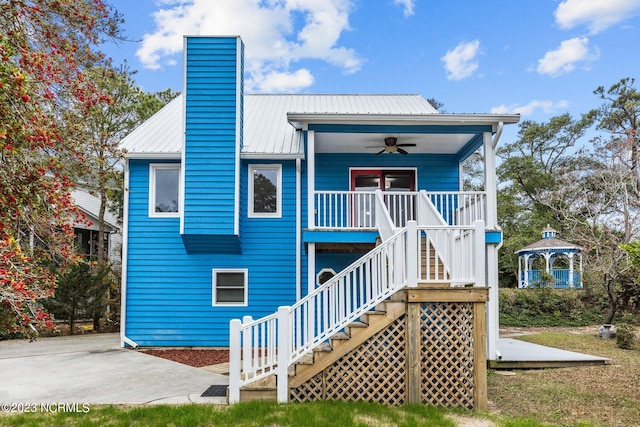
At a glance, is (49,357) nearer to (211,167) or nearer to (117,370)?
(117,370)

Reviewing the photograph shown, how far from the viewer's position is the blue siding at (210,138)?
33.3ft

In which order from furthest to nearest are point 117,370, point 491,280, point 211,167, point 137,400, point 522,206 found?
point 522,206
point 211,167
point 491,280
point 117,370
point 137,400

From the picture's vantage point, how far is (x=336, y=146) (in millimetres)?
11258

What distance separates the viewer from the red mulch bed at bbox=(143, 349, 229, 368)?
885cm

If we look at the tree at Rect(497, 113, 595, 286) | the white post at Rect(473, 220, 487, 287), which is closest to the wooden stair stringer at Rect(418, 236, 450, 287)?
the white post at Rect(473, 220, 487, 287)

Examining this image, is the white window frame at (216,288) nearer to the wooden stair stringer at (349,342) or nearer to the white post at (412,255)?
the wooden stair stringer at (349,342)

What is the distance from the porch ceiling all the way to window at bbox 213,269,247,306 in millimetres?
3750

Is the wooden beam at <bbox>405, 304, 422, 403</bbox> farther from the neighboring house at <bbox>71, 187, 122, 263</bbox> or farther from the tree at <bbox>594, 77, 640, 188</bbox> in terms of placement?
the tree at <bbox>594, 77, 640, 188</bbox>

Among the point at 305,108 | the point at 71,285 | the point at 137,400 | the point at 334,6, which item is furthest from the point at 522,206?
the point at 137,400

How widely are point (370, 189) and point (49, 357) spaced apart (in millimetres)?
8230

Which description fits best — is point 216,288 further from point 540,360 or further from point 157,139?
point 540,360

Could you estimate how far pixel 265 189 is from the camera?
11242 millimetres

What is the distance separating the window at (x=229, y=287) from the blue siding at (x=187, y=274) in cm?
15

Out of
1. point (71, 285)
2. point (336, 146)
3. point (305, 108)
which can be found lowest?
point (71, 285)
